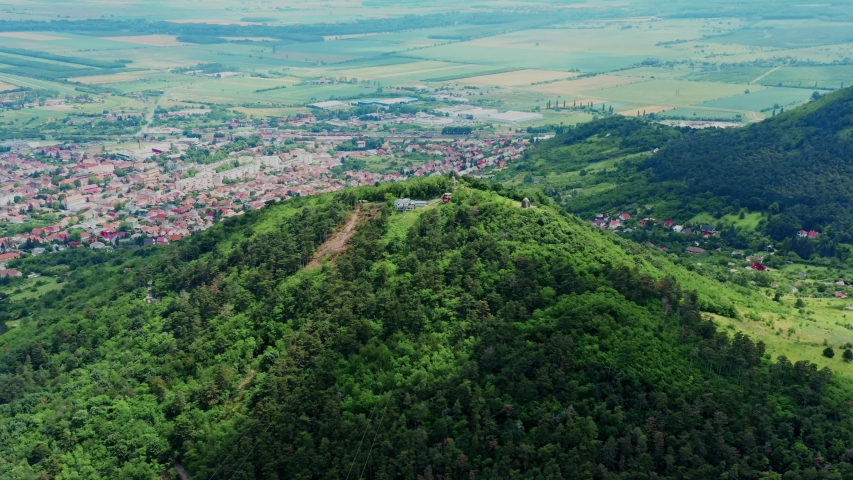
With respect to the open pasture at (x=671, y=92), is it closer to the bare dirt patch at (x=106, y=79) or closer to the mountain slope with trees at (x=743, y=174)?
the mountain slope with trees at (x=743, y=174)

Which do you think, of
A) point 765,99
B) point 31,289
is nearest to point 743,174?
point 31,289

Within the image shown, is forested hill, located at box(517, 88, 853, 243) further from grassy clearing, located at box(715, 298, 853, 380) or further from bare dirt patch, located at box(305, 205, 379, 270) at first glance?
bare dirt patch, located at box(305, 205, 379, 270)

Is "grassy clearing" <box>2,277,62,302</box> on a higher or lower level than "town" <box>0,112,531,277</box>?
lower

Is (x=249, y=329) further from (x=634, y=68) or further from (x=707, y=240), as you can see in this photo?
(x=634, y=68)

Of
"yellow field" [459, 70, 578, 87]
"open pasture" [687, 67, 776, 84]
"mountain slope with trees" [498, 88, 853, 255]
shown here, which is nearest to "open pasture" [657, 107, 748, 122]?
"open pasture" [687, 67, 776, 84]

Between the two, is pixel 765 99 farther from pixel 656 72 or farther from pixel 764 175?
pixel 764 175

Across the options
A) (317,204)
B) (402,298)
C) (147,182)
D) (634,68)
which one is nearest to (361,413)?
(402,298)

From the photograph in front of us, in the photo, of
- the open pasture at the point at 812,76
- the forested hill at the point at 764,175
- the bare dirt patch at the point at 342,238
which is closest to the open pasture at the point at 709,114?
the open pasture at the point at 812,76
